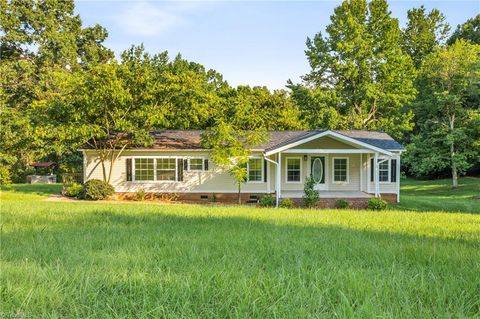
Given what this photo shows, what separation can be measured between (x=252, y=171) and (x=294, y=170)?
235cm

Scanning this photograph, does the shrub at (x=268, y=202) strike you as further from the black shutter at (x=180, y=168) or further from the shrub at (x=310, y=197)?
the black shutter at (x=180, y=168)

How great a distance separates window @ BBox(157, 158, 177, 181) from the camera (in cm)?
1991

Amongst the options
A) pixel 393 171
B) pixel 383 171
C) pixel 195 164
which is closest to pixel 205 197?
pixel 195 164

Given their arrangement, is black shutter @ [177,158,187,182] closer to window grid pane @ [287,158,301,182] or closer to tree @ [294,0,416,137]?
window grid pane @ [287,158,301,182]

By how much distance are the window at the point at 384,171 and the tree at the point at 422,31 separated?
79.1ft

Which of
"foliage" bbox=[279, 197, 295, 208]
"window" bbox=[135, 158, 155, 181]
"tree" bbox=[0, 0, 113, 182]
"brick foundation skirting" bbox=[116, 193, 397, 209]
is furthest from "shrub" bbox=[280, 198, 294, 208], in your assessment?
"tree" bbox=[0, 0, 113, 182]

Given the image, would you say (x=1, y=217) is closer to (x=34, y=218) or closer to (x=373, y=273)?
(x=34, y=218)

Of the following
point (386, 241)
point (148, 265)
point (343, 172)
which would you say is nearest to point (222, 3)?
point (386, 241)

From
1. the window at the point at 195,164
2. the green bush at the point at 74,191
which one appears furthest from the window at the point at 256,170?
the green bush at the point at 74,191

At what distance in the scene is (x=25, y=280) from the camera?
3.51 meters

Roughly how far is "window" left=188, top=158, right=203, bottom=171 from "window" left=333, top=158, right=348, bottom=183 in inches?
283

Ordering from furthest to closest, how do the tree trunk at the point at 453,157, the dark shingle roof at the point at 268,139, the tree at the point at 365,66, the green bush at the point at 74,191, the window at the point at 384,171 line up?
the tree at the point at 365,66 → the tree trunk at the point at 453,157 → the window at the point at 384,171 → the dark shingle roof at the point at 268,139 → the green bush at the point at 74,191

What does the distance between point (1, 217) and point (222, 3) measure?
827cm

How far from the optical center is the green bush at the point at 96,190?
699 inches
